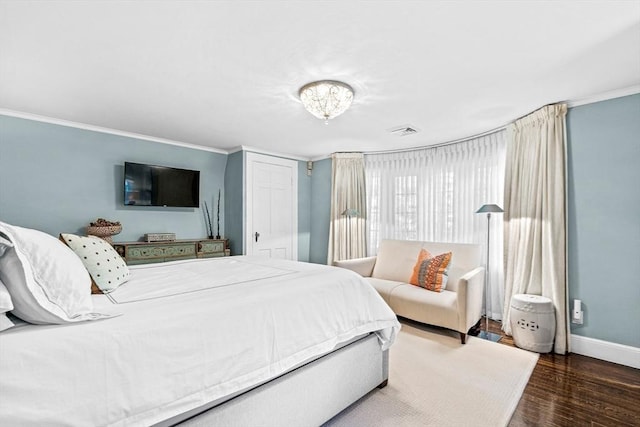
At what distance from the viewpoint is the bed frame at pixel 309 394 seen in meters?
1.36

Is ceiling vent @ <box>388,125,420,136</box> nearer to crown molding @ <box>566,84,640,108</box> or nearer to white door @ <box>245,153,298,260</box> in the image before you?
crown molding @ <box>566,84,640,108</box>

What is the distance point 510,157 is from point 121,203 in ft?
16.3

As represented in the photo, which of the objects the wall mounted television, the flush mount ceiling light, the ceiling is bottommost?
the wall mounted television

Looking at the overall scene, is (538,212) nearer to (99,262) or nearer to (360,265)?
(360,265)

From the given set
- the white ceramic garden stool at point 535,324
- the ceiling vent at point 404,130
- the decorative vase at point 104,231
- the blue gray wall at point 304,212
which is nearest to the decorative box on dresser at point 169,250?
the decorative vase at point 104,231

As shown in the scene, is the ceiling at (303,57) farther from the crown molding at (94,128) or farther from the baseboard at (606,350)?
the baseboard at (606,350)

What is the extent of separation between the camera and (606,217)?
2801mm

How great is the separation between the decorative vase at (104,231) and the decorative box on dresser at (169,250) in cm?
16

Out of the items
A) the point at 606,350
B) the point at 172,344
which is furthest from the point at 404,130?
the point at 172,344

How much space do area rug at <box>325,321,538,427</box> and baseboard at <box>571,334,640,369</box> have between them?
0.45 meters

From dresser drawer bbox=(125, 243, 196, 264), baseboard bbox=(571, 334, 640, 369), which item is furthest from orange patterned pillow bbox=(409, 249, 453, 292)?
dresser drawer bbox=(125, 243, 196, 264)

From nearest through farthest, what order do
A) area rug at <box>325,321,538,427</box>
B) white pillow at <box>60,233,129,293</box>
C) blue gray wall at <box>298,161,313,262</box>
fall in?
white pillow at <box>60,233,129,293</box> → area rug at <box>325,321,538,427</box> → blue gray wall at <box>298,161,313,262</box>

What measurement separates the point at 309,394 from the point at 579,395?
2.05 metres

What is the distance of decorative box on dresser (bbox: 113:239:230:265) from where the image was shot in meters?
3.72
